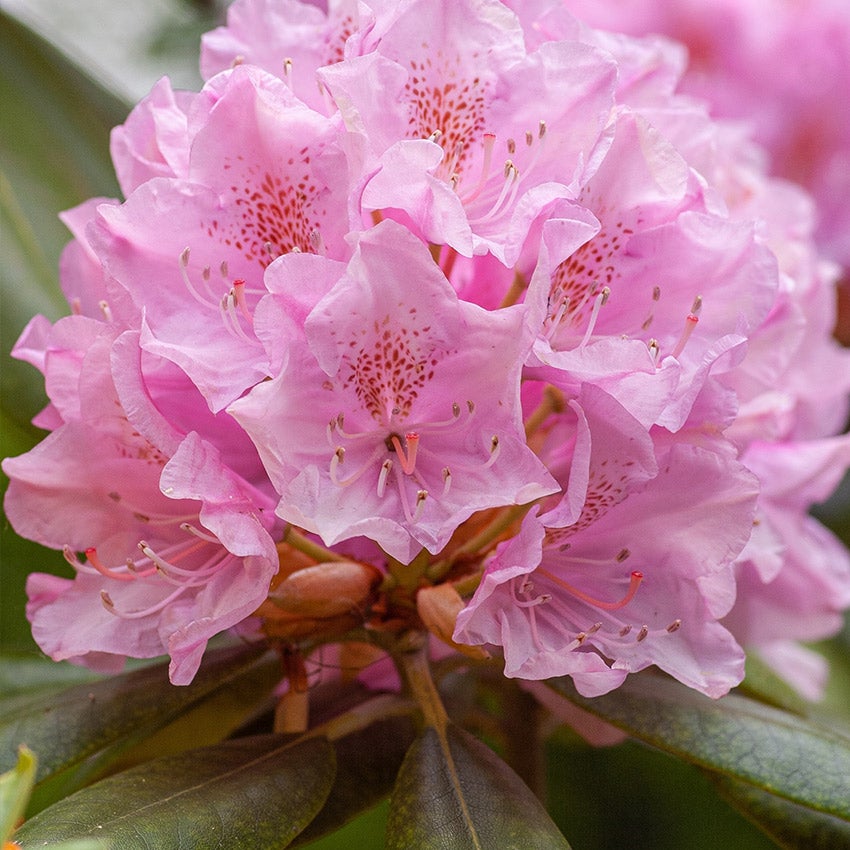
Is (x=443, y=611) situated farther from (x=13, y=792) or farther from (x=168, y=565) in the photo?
(x=13, y=792)

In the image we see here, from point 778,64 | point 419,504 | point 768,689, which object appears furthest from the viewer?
point 778,64

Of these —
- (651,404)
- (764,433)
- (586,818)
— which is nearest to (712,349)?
(651,404)

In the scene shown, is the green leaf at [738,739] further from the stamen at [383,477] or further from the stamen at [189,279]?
the stamen at [189,279]

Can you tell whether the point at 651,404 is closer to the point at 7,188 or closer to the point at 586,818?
the point at 7,188

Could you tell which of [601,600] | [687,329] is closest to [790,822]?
[601,600]

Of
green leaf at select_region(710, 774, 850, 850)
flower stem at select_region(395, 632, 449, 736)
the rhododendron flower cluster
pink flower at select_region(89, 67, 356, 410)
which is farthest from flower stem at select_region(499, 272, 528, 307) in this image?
green leaf at select_region(710, 774, 850, 850)

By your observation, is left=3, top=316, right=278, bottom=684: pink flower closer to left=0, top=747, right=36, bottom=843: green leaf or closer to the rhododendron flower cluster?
the rhododendron flower cluster
